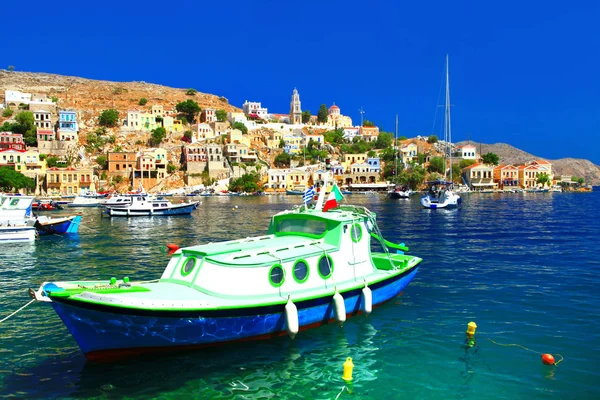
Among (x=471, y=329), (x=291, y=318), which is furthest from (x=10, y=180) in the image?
(x=471, y=329)

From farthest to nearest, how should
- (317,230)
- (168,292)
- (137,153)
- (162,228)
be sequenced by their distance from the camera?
(137,153) < (162,228) < (317,230) < (168,292)

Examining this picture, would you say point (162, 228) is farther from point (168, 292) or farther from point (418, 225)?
point (168, 292)

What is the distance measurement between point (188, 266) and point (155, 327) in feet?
8.06

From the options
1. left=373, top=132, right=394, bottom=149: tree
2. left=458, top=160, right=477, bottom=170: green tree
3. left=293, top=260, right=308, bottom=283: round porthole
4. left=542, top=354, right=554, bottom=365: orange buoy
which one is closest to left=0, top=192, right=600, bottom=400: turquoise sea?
left=542, top=354, right=554, bottom=365: orange buoy

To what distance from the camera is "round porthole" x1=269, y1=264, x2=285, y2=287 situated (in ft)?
44.8

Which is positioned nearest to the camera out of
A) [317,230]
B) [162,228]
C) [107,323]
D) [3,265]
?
[107,323]

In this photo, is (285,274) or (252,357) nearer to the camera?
(252,357)

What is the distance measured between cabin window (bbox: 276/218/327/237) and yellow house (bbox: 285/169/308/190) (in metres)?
116

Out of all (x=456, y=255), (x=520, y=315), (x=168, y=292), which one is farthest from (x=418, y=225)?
(x=168, y=292)

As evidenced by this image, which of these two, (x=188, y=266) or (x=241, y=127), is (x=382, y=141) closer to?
(x=241, y=127)

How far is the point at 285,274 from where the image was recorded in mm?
13891

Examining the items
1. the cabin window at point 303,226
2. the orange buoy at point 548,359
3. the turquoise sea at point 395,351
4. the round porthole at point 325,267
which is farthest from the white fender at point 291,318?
the orange buoy at point 548,359

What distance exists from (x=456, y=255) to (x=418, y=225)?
18.9 metres

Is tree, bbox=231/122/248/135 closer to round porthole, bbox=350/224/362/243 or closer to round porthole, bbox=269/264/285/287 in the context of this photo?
round porthole, bbox=350/224/362/243
